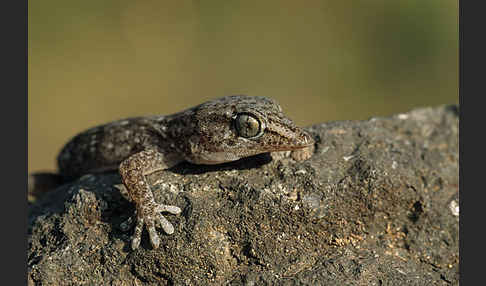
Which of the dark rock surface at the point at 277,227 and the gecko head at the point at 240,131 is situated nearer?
the dark rock surface at the point at 277,227

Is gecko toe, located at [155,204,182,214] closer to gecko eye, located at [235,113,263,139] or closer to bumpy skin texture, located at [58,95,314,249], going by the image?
bumpy skin texture, located at [58,95,314,249]

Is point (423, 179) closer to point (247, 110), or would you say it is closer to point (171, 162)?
point (247, 110)

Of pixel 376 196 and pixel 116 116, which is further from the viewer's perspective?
pixel 116 116

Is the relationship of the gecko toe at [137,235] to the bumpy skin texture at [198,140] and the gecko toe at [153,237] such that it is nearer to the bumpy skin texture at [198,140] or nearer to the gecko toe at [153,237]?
the bumpy skin texture at [198,140]

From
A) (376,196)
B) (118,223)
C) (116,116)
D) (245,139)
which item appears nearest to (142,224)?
(118,223)

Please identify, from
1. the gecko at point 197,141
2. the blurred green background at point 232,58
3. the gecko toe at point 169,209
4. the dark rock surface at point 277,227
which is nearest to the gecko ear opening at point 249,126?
the gecko at point 197,141

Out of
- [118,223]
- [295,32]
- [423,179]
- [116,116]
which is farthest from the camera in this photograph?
[295,32]

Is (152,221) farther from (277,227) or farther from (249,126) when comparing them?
(249,126)
